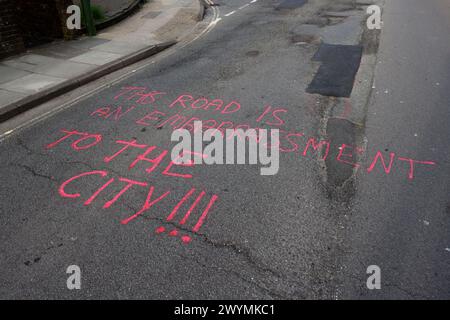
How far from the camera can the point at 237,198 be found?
466cm

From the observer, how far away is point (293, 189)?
479 centimetres

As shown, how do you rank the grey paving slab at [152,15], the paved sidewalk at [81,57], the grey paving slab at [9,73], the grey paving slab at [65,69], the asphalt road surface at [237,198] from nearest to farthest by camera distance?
the asphalt road surface at [237,198], the paved sidewalk at [81,57], the grey paving slab at [9,73], the grey paving slab at [65,69], the grey paving slab at [152,15]

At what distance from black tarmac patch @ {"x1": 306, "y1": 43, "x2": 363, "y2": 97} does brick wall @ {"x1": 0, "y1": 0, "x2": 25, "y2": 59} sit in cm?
781

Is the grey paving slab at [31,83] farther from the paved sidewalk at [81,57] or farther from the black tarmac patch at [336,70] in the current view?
the black tarmac patch at [336,70]

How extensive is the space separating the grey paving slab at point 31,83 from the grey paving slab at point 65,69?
0.74 feet

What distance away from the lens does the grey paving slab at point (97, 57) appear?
9484 millimetres

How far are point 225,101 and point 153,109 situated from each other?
140 centimetres

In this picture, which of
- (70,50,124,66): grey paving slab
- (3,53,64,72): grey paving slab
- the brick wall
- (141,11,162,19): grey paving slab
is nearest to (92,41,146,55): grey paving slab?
(70,50,124,66): grey paving slab

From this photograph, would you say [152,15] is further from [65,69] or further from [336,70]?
[336,70]

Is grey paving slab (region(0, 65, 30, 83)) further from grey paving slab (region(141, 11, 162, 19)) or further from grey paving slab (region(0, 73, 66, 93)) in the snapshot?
grey paving slab (region(141, 11, 162, 19))

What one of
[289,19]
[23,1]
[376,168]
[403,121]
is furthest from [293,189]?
[23,1]

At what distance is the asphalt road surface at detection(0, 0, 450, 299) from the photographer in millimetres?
3629

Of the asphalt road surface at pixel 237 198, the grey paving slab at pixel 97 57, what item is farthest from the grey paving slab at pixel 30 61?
the asphalt road surface at pixel 237 198

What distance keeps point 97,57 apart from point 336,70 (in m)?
6.12
